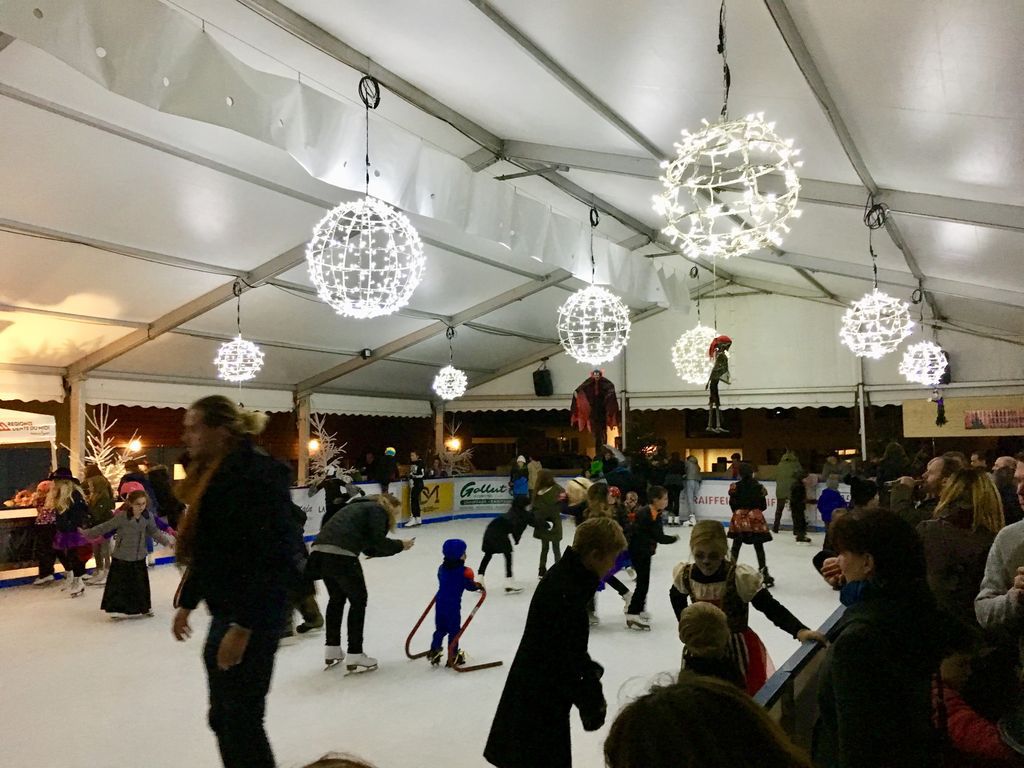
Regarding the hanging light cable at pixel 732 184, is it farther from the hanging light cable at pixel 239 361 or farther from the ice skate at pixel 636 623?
→ the hanging light cable at pixel 239 361

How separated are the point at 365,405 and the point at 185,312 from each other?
5340 mm

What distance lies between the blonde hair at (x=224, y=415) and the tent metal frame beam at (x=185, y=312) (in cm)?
551

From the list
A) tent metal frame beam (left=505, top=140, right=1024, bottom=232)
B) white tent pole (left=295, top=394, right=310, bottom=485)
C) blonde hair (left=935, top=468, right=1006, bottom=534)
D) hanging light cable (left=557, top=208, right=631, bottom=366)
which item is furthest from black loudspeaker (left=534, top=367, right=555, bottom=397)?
blonde hair (left=935, top=468, right=1006, bottom=534)

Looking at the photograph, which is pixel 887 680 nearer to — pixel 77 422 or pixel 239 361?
pixel 239 361

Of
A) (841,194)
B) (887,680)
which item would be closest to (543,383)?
(841,194)

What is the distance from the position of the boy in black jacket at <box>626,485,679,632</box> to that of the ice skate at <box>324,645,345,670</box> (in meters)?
2.03

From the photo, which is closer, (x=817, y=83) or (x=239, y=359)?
(x=817, y=83)

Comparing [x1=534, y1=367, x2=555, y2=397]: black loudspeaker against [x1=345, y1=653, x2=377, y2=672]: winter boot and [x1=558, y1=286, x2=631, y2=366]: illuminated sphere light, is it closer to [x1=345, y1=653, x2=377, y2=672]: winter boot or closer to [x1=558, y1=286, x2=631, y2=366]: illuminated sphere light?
[x1=558, y1=286, x2=631, y2=366]: illuminated sphere light

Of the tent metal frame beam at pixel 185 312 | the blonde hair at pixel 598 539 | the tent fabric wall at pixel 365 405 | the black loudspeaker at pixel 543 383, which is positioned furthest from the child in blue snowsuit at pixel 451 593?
the black loudspeaker at pixel 543 383

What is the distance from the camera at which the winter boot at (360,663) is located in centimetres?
392

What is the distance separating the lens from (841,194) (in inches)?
179

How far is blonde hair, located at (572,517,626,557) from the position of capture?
1.95 meters

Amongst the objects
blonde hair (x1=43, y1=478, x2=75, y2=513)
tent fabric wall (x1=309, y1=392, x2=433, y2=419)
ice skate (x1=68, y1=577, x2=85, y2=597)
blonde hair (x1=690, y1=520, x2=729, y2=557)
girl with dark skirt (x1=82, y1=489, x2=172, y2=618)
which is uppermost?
tent fabric wall (x1=309, y1=392, x2=433, y2=419)

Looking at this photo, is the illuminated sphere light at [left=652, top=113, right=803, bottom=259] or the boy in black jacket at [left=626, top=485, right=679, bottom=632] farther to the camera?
the boy in black jacket at [left=626, top=485, right=679, bottom=632]
